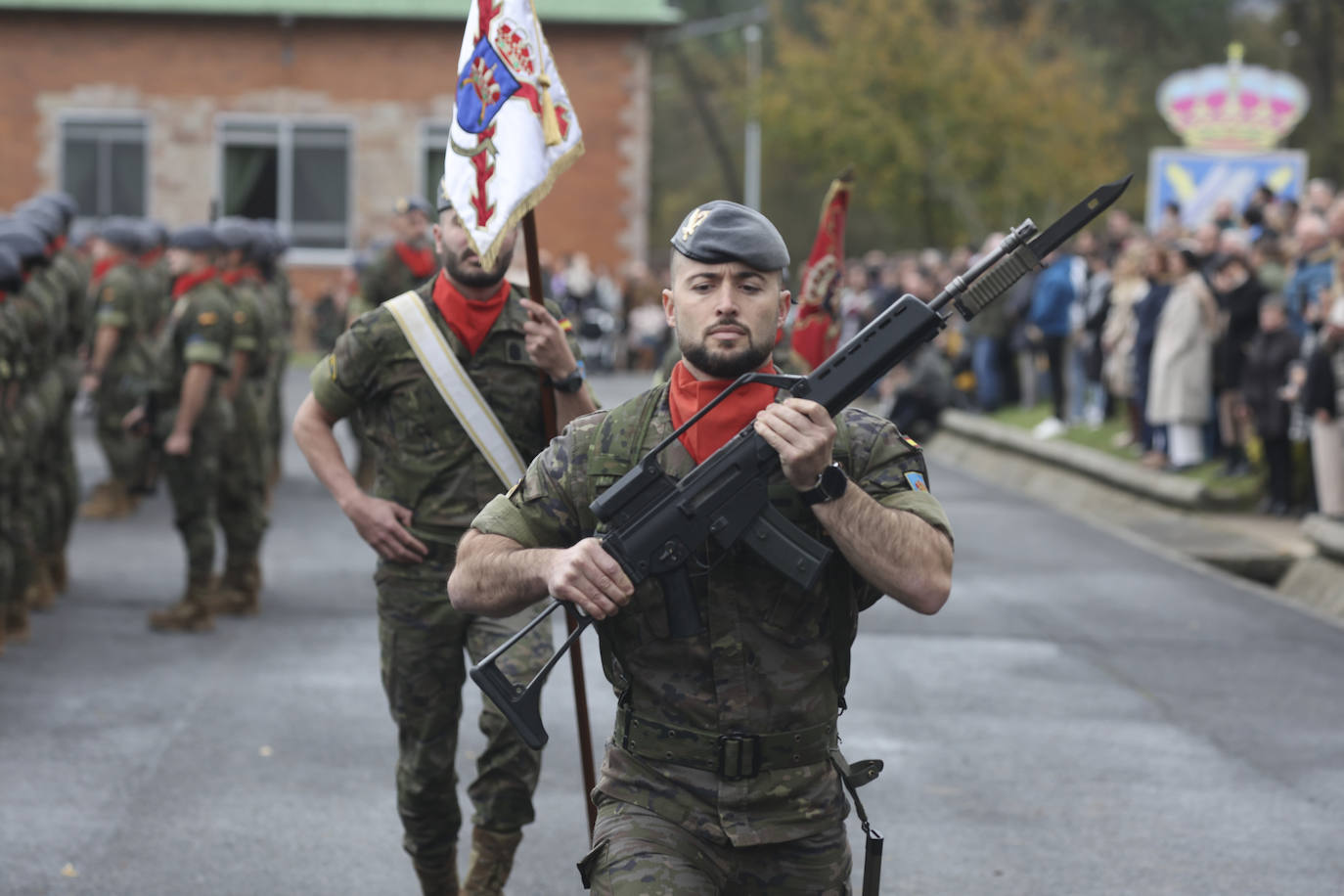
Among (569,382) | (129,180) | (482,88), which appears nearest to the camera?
(482,88)

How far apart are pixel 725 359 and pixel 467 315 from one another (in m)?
2.08

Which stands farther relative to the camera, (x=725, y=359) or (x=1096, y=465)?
(x=1096, y=465)

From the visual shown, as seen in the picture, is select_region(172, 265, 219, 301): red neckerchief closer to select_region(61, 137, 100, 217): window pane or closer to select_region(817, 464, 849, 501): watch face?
select_region(817, 464, 849, 501): watch face

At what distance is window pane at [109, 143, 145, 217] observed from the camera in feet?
122

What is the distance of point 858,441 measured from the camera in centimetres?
383

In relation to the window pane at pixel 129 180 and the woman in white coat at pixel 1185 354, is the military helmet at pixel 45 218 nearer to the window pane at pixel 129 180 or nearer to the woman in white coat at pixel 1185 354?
the woman in white coat at pixel 1185 354

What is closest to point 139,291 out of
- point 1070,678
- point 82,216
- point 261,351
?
point 261,351

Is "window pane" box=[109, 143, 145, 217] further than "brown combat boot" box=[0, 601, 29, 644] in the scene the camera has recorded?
Yes

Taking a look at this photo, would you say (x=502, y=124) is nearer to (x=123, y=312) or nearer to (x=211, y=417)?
(x=211, y=417)

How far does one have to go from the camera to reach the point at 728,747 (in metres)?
3.76

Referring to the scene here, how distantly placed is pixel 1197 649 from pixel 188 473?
18.3ft

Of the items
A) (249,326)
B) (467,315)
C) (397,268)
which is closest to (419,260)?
(397,268)

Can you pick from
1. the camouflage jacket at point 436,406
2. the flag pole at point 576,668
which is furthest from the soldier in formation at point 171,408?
the flag pole at point 576,668

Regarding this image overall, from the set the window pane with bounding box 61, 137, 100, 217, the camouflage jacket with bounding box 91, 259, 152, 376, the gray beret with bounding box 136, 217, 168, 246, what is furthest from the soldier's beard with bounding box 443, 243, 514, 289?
the window pane with bounding box 61, 137, 100, 217
